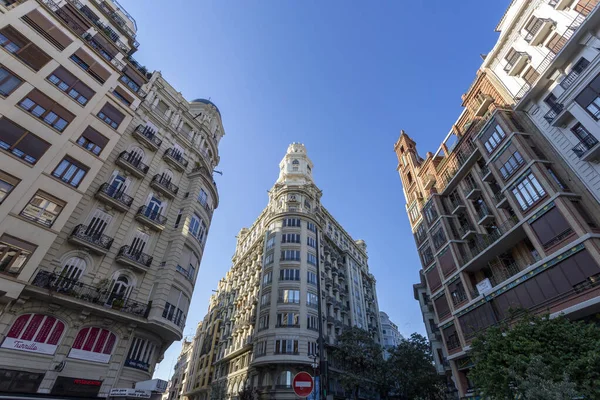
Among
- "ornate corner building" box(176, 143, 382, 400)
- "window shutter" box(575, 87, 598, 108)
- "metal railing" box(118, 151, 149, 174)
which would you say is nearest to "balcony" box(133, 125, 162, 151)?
"metal railing" box(118, 151, 149, 174)

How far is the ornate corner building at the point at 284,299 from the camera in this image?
36.1m

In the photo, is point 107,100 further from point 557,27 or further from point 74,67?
point 557,27

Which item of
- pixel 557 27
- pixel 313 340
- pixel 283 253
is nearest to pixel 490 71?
pixel 557 27

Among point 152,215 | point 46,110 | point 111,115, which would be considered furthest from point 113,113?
point 152,215

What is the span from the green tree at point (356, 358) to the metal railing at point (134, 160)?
31.0 metres

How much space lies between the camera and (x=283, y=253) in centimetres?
4431

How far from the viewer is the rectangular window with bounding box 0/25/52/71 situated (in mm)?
17609

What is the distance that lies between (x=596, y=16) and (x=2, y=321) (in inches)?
1594

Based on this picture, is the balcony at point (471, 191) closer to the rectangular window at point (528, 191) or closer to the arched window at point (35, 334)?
the rectangular window at point (528, 191)

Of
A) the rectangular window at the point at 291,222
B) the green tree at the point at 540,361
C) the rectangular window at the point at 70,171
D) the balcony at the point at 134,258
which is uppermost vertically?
the rectangular window at the point at 291,222

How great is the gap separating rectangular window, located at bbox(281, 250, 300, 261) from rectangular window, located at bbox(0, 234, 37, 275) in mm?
31505

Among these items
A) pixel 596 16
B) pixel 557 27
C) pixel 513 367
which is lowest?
pixel 513 367

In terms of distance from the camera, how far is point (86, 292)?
57.1 ft

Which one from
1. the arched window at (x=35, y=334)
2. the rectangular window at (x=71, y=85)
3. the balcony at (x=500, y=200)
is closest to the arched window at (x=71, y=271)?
the arched window at (x=35, y=334)
